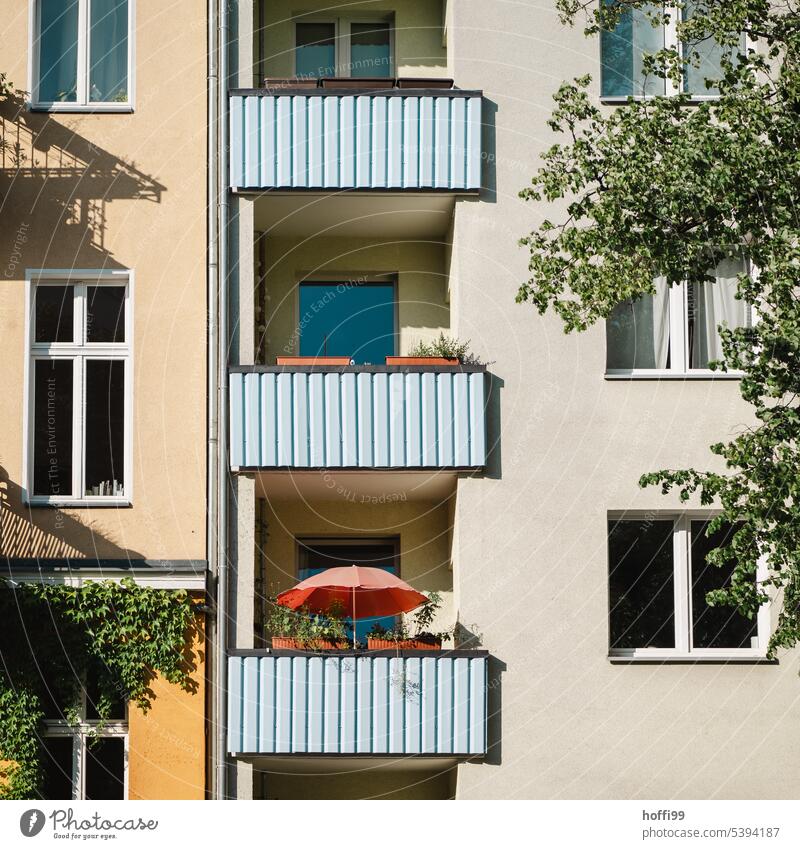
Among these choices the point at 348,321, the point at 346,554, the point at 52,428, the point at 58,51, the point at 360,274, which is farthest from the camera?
the point at 360,274

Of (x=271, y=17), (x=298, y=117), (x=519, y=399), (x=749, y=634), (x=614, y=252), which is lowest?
(x=749, y=634)

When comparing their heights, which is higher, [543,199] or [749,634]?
[543,199]

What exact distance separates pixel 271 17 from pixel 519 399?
259 inches

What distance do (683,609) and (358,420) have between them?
14.6ft

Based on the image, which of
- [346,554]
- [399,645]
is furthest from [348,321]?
[399,645]

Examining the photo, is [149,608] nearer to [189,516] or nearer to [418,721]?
[189,516]

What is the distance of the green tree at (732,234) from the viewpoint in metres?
15.2

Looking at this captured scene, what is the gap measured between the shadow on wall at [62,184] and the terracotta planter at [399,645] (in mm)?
5580

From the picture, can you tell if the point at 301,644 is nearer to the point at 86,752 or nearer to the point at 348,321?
the point at 86,752

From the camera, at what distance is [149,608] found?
18469 mm

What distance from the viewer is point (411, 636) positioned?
64.9 feet

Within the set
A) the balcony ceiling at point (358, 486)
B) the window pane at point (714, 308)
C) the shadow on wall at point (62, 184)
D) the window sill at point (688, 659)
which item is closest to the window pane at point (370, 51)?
the shadow on wall at point (62, 184)
